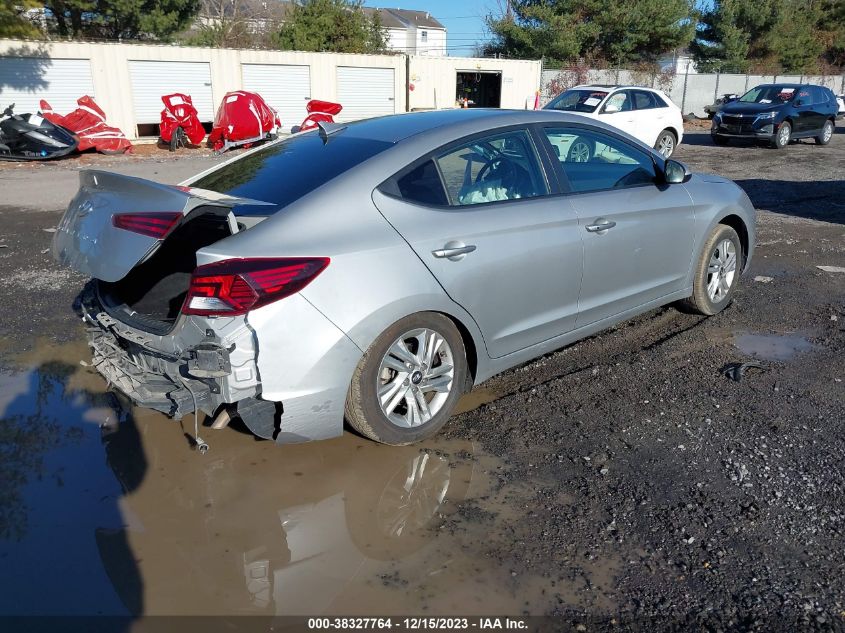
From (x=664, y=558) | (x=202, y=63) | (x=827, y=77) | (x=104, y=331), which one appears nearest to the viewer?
(x=664, y=558)

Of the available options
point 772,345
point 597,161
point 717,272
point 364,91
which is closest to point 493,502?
point 597,161

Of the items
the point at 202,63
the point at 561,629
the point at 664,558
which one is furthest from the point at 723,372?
the point at 202,63

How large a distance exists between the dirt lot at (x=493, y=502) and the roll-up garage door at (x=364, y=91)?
72.5ft

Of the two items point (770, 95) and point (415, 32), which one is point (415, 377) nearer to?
point (770, 95)

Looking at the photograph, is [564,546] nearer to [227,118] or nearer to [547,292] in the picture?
[547,292]

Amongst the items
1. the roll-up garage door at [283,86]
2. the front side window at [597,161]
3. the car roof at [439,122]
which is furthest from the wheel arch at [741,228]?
the roll-up garage door at [283,86]

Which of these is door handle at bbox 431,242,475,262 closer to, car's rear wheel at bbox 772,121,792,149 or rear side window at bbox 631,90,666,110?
rear side window at bbox 631,90,666,110

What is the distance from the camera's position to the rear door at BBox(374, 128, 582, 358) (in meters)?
3.61

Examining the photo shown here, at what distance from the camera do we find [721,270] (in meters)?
5.60

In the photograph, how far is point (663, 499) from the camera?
3.29m

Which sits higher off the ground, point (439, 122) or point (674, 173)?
point (439, 122)

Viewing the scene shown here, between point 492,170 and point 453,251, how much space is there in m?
0.71

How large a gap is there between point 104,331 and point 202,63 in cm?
2126

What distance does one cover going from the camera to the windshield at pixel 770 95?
65.9ft
